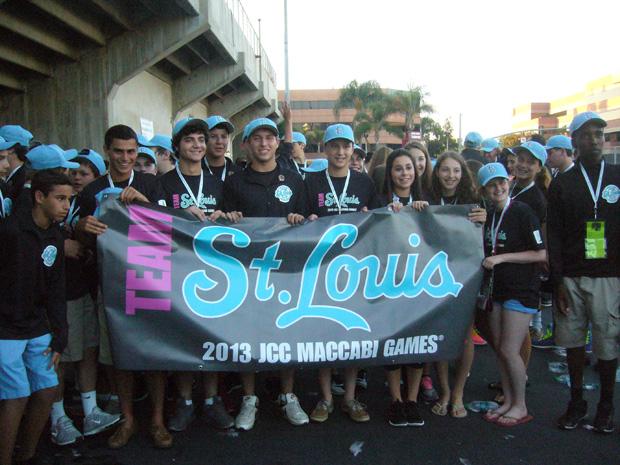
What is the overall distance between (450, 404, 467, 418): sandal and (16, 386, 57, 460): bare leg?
297cm

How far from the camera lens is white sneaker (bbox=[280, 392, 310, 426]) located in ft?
13.5

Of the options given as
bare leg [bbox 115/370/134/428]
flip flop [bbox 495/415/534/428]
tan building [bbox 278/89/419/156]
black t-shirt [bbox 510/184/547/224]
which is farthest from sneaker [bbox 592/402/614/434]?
tan building [bbox 278/89/419/156]

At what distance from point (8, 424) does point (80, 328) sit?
35.5 inches

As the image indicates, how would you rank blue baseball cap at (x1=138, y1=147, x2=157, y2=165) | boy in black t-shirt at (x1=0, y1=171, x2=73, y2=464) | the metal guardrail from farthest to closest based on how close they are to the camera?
the metal guardrail
blue baseball cap at (x1=138, y1=147, x2=157, y2=165)
boy in black t-shirt at (x1=0, y1=171, x2=73, y2=464)

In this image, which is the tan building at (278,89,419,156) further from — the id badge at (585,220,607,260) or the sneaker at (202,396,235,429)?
the sneaker at (202,396,235,429)

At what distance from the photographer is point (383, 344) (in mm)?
3986

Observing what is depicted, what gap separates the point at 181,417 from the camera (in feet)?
13.2

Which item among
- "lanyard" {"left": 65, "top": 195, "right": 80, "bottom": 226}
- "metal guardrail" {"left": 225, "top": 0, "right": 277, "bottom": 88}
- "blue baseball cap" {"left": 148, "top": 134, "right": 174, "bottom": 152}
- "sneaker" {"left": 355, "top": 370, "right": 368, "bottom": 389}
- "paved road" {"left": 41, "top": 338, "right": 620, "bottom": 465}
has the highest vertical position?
"metal guardrail" {"left": 225, "top": 0, "right": 277, "bottom": 88}

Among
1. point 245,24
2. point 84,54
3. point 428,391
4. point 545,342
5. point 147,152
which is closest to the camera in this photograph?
point 428,391

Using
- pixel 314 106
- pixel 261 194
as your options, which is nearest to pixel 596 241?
pixel 261 194

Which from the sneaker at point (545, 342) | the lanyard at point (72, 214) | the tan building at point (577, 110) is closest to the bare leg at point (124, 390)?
the lanyard at point (72, 214)

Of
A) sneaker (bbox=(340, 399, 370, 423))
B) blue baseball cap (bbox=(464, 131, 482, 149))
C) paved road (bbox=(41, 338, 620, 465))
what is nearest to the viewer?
paved road (bbox=(41, 338, 620, 465))

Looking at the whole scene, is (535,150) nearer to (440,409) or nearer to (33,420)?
(440,409)

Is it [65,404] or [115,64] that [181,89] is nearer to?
[115,64]
